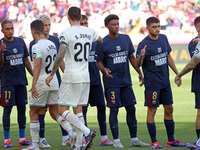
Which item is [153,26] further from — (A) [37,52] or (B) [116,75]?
(A) [37,52]

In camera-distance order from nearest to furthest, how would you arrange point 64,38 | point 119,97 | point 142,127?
point 64,38, point 119,97, point 142,127

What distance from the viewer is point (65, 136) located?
674 cm

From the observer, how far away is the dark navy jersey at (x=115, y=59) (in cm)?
641

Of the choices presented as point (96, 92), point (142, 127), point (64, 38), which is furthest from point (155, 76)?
point (142, 127)

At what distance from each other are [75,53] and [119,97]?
1.26 meters

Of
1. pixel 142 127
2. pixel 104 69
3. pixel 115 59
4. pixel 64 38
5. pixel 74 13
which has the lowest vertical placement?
pixel 142 127

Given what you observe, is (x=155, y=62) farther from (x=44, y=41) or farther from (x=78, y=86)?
(x=44, y=41)

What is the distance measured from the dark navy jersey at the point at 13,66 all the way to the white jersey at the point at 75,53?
61.0 inches

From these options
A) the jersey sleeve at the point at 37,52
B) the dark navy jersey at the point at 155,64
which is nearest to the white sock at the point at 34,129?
the jersey sleeve at the point at 37,52

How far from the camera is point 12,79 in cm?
681

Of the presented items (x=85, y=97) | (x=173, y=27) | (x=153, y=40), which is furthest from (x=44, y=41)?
(x=173, y=27)

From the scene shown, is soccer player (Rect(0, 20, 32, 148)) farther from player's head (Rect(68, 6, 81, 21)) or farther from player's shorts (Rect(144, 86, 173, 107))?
player's shorts (Rect(144, 86, 173, 107))

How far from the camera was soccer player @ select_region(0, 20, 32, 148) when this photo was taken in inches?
266

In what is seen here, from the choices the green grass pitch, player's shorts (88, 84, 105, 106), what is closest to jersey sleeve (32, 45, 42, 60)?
player's shorts (88, 84, 105, 106)
